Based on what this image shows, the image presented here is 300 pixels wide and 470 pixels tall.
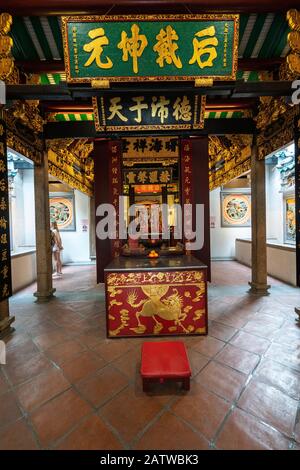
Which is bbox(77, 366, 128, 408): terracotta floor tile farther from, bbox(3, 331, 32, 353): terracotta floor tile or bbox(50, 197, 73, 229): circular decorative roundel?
bbox(50, 197, 73, 229): circular decorative roundel

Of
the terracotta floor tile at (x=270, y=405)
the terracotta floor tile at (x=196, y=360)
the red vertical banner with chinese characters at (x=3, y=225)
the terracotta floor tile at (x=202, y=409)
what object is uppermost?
the red vertical banner with chinese characters at (x=3, y=225)

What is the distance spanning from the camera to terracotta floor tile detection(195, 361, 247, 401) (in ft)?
5.84

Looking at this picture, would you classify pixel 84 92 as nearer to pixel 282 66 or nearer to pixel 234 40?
pixel 234 40

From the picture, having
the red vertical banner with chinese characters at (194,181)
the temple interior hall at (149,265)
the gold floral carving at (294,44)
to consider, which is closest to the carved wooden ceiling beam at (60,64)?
the temple interior hall at (149,265)

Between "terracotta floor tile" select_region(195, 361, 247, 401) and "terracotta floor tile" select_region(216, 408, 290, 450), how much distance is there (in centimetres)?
22

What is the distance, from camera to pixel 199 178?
4973mm

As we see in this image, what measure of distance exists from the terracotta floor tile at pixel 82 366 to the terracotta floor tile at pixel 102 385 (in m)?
0.09

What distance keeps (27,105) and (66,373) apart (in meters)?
4.37

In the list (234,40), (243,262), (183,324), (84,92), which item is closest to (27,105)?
(84,92)

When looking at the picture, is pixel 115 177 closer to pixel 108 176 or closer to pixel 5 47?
pixel 108 176

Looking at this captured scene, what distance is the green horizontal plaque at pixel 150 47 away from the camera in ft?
7.34

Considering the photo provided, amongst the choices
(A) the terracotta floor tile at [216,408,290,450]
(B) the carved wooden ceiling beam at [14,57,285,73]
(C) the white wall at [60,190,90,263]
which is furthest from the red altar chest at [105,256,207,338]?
(C) the white wall at [60,190,90,263]

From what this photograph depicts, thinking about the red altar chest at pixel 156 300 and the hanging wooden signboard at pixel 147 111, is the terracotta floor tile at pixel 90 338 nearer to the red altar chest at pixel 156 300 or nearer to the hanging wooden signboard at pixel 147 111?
the red altar chest at pixel 156 300

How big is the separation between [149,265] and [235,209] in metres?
7.09
